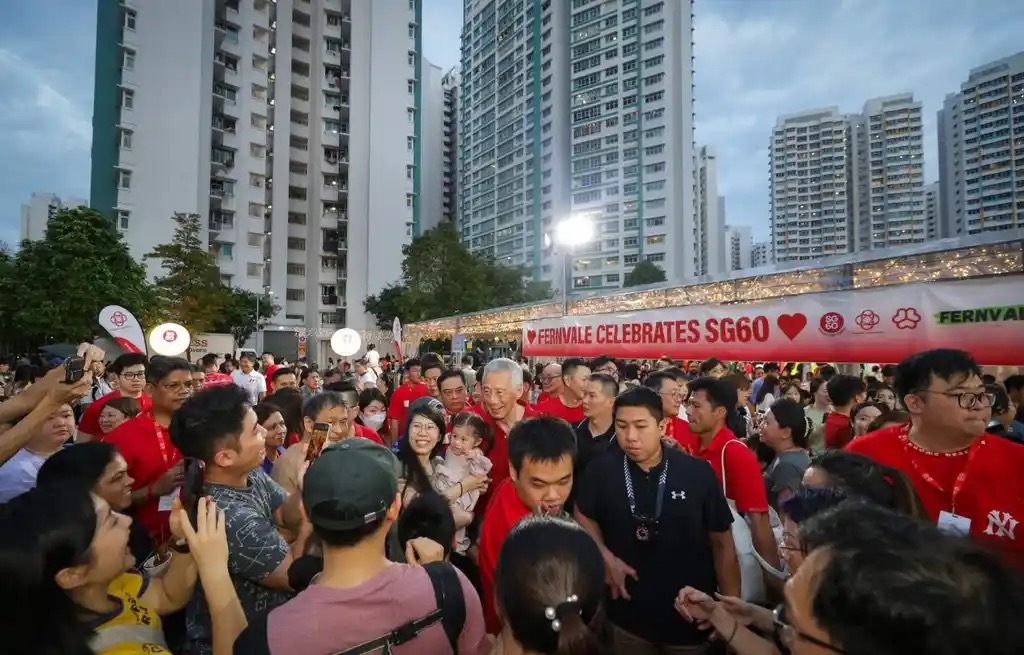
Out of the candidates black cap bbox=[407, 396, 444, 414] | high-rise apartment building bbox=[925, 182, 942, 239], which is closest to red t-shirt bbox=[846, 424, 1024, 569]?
black cap bbox=[407, 396, 444, 414]

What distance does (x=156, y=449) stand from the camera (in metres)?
3.22

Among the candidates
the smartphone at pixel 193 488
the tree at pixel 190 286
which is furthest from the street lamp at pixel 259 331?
the smartphone at pixel 193 488

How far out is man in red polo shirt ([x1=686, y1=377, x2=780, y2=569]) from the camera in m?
2.91

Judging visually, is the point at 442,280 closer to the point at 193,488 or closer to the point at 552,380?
the point at 552,380

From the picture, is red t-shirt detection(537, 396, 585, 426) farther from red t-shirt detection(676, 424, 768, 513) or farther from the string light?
the string light

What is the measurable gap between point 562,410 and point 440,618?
394 centimetres

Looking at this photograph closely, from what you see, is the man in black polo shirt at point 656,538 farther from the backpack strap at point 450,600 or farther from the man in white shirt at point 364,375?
the man in white shirt at point 364,375

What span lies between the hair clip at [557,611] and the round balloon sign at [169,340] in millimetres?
10097

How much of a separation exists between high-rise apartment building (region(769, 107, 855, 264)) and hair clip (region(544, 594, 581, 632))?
8866cm

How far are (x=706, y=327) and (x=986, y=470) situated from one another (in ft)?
18.4

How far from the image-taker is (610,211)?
71.1 meters

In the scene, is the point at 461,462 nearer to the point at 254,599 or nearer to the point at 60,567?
the point at 254,599

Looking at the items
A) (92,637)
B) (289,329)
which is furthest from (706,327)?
(289,329)

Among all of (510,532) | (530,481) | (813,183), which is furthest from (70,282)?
(813,183)
